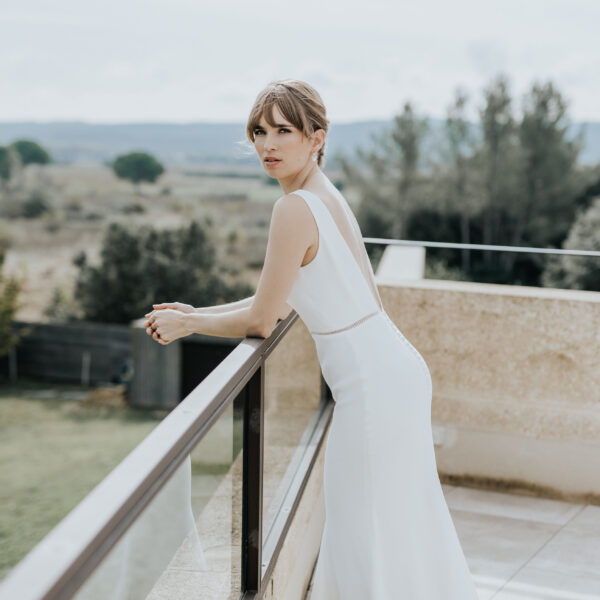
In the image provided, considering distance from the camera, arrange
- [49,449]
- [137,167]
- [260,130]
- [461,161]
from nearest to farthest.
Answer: [260,130] → [49,449] → [461,161] → [137,167]

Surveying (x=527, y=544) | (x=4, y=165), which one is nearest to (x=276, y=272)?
(x=527, y=544)

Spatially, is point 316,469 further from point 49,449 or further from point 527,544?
point 49,449

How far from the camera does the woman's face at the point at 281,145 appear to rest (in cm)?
177

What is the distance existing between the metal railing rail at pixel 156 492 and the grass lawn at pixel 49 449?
1595 cm

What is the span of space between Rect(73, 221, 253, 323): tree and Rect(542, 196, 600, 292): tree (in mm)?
12804

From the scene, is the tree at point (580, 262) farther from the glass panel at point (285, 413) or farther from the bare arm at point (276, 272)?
the bare arm at point (276, 272)

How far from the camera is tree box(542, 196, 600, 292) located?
88.3 feet

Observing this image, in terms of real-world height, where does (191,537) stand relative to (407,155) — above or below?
below

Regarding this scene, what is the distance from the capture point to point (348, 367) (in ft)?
5.96

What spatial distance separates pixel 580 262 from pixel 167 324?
27444 millimetres

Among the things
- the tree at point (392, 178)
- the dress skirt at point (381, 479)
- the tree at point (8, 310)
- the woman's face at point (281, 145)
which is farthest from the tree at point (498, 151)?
the woman's face at point (281, 145)

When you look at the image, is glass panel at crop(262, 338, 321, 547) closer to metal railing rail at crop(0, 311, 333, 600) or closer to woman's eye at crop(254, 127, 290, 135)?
metal railing rail at crop(0, 311, 333, 600)

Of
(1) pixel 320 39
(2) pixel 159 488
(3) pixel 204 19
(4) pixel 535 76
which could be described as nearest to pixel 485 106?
(4) pixel 535 76

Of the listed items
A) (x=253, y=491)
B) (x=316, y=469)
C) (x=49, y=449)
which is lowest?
(x=49, y=449)
